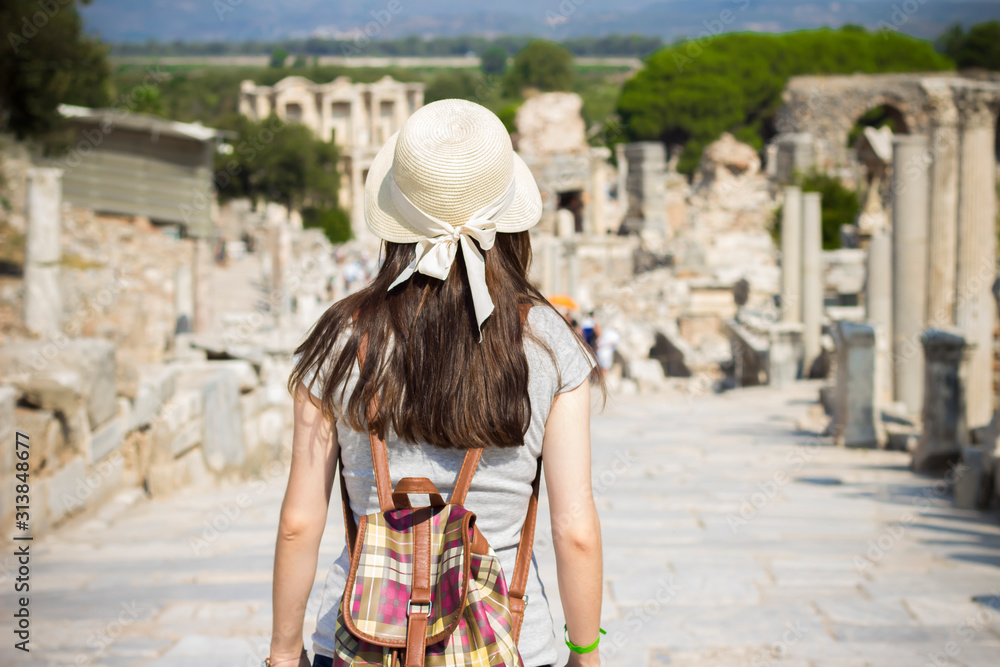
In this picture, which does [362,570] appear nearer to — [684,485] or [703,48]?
[684,485]

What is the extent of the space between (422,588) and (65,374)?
12.5 ft

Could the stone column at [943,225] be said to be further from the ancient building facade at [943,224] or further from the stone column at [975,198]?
the stone column at [975,198]

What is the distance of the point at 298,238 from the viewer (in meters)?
33.2

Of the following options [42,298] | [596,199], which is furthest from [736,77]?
[42,298]

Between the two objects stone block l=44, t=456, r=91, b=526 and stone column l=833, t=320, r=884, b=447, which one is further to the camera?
stone column l=833, t=320, r=884, b=447

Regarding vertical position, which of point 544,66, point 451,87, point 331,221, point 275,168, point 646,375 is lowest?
point 646,375

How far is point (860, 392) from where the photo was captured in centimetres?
782

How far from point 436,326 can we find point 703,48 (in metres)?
51.0

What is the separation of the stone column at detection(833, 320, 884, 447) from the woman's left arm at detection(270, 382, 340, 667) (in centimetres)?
680

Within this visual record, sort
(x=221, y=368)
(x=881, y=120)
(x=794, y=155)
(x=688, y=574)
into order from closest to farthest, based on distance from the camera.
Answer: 1. (x=688, y=574)
2. (x=221, y=368)
3. (x=794, y=155)
4. (x=881, y=120)

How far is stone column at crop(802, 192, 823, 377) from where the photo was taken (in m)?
13.5

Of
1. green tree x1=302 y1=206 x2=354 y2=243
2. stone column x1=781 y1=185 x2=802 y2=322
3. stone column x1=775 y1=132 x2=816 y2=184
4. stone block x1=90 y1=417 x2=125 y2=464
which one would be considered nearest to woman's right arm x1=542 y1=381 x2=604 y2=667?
stone block x1=90 y1=417 x2=125 y2=464

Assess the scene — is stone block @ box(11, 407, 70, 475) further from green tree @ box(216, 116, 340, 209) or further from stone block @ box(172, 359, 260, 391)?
green tree @ box(216, 116, 340, 209)

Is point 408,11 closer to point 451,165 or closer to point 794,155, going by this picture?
point 794,155
